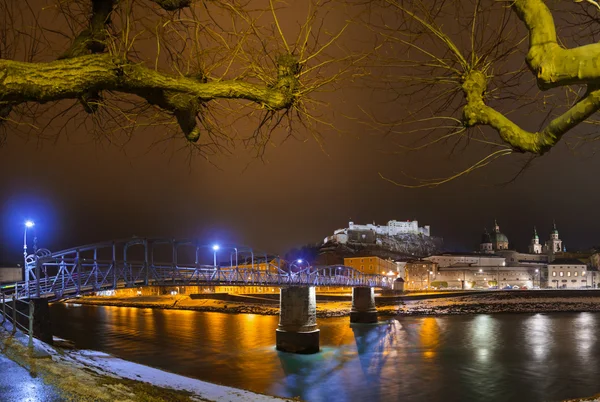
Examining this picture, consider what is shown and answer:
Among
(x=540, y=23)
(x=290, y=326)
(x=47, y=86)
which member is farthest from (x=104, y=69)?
(x=290, y=326)

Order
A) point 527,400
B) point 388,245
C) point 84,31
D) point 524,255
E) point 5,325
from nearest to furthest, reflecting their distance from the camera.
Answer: point 84,31 → point 5,325 → point 527,400 → point 524,255 → point 388,245

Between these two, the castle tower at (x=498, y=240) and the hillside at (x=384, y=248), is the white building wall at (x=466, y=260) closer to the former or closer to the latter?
the hillside at (x=384, y=248)

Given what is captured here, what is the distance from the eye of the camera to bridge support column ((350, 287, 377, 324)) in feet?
161

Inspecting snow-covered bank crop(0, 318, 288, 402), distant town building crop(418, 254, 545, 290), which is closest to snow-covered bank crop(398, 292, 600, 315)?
distant town building crop(418, 254, 545, 290)

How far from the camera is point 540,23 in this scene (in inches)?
181

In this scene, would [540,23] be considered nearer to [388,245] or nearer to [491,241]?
[388,245]

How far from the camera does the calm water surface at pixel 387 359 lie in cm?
2111

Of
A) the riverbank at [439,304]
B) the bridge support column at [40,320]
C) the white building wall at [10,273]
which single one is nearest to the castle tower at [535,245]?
the riverbank at [439,304]

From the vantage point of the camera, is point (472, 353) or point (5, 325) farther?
point (472, 353)

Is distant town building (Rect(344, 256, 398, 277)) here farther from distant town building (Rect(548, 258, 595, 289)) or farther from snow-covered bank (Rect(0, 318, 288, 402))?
snow-covered bank (Rect(0, 318, 288, 402))

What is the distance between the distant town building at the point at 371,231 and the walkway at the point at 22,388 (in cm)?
15673

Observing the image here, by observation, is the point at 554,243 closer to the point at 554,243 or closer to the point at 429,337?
the point at 554,243

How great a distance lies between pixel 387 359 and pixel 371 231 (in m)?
147

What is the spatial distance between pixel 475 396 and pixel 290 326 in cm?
1200
